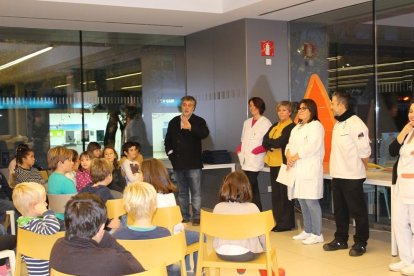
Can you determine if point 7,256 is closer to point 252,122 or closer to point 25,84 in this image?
point 252,122

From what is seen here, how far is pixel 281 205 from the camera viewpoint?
6238 mm

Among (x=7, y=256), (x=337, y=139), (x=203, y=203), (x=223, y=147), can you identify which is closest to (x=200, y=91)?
(x=223, y=147)

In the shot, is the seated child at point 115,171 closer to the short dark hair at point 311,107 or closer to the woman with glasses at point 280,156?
the woman with glasses at point 280,156

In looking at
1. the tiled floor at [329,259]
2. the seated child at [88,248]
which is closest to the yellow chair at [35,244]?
the seated child at [88,248]

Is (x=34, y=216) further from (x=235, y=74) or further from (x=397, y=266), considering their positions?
(x=235, y=74)

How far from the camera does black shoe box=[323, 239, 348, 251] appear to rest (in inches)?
207

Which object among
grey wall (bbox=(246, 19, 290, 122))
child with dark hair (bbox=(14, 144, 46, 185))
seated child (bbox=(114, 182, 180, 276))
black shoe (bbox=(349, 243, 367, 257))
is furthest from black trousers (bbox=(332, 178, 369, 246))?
child with dark hair (bbox=(14, 144, 46, 185))

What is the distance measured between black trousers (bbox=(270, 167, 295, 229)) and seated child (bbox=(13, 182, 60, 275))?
3.25m

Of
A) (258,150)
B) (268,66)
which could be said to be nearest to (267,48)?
(268,66)

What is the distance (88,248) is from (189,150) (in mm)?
4427

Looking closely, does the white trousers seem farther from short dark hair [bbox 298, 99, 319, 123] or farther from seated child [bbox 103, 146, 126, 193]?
seated child [bbox 103, 146, 126, 193]

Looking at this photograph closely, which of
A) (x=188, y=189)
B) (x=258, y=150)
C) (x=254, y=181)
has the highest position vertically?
(x=258, y=150)

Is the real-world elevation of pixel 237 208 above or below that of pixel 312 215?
above

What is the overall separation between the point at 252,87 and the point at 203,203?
200 cm
